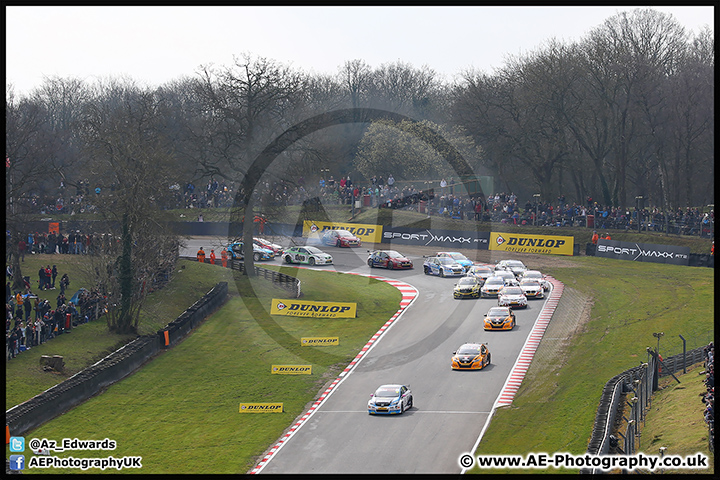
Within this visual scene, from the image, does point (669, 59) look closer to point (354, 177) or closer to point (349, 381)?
point (354, 177)

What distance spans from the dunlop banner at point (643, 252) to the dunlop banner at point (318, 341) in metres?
25.4

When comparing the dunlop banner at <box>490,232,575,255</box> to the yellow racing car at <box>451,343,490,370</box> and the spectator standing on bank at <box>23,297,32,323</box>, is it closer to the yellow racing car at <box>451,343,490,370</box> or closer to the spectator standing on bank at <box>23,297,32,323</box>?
the yellow racing car at <box>451,343,490,370</box>

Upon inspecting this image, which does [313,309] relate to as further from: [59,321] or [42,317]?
[42,317]

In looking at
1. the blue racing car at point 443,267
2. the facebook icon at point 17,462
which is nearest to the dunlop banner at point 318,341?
the blue racing car at point 443,267

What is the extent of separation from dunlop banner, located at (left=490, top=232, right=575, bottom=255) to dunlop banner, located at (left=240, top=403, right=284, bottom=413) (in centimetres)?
3139

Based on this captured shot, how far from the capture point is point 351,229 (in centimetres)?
6469

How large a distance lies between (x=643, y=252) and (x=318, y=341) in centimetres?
2692

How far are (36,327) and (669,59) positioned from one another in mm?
61389

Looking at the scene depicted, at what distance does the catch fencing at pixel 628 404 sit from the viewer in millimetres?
20641

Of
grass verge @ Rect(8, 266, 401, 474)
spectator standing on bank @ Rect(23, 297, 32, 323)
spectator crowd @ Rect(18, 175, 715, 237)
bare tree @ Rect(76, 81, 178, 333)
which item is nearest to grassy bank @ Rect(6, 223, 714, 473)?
grass verge @ Rect(8, 266, 401, 474)

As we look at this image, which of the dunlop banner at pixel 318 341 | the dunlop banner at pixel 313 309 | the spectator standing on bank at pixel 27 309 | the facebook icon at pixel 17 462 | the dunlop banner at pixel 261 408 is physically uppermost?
the spectator standing on bank at pixel 27 309

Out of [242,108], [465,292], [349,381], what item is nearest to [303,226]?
[242,108]

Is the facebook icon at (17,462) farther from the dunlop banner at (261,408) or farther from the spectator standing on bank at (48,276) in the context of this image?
the spectator standing on bank at (48,276)
